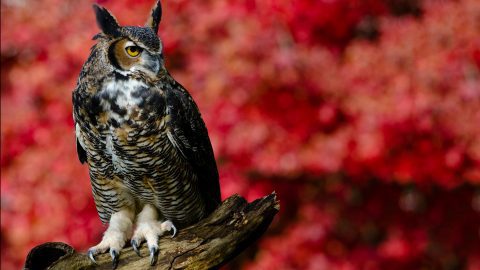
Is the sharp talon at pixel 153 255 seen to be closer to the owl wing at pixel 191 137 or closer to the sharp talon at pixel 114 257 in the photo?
the sharp talon at pixel 114 257

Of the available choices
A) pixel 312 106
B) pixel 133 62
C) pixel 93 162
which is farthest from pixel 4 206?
pixel 133 62

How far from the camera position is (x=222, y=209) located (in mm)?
2420

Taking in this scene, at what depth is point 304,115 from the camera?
475 cm

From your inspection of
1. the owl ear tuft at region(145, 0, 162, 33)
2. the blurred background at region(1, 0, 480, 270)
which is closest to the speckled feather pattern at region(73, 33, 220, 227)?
the owl ear tuft at region(145, 0, 162, 33)

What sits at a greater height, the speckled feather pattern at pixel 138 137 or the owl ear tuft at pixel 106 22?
the owl ear tuft at pixel 106 22

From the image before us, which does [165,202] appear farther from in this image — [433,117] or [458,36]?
[458,36]

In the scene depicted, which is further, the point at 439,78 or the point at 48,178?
the point at 48,178

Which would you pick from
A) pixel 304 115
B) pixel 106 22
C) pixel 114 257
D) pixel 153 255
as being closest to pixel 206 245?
pixel 153 255

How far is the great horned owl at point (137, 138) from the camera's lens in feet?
7.64

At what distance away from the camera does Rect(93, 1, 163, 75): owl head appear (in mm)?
2307

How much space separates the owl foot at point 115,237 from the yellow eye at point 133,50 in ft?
2.19

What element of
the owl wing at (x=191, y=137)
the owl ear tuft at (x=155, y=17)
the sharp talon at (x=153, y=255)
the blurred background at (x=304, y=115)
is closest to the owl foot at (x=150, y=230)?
the sharp talon at (x=153, y=255)

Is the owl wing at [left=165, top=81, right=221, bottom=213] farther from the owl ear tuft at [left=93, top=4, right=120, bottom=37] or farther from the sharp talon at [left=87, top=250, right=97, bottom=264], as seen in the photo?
the sharp talon at [left=87, top=250, right=97, bottom=264]

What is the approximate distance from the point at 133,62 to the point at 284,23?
2.46 m
